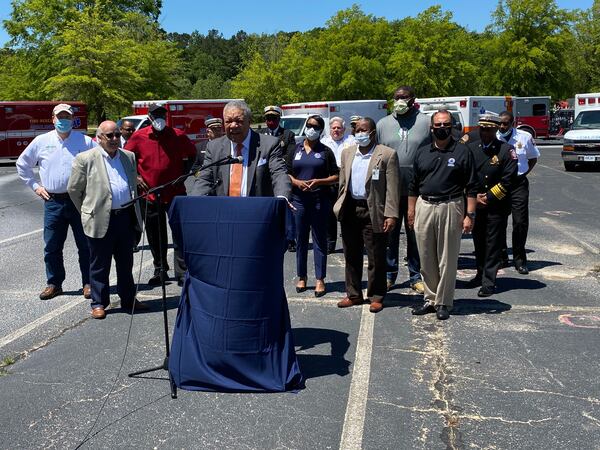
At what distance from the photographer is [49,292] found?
705 centimetres

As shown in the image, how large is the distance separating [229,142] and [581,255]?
236 inches

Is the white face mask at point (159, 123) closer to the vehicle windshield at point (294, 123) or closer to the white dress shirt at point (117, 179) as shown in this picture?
the white dress shirt at point (117, 179)

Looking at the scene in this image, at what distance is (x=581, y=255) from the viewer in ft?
29.5

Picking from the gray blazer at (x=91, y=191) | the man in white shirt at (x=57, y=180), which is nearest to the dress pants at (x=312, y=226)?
the gray blazer at (x=91, y=191)

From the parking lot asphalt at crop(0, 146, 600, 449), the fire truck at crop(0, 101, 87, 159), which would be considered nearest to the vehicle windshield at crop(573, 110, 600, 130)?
the parking lot asphalt at crop(0, 146, 600, 449)

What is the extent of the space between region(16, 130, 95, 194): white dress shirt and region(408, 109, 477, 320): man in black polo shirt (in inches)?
140

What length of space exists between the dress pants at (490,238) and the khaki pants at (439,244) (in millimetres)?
1035

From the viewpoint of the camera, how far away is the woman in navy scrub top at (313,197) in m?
7.17

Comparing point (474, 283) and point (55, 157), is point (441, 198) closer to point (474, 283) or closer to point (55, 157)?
point (474, 283)

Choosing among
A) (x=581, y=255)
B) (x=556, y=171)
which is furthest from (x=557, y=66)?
(x=581, y=255)

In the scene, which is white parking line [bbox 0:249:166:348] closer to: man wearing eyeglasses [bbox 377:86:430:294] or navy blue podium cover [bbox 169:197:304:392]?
navy blue podium cover [bbox 169:197:304:392]

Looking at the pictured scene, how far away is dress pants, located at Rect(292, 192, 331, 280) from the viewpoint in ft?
23.5

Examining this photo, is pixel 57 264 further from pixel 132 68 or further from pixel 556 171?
pixel 132 68

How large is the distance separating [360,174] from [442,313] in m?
1.55
